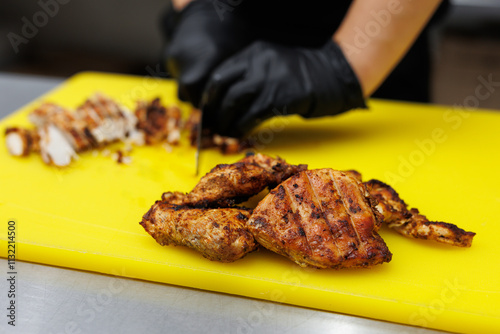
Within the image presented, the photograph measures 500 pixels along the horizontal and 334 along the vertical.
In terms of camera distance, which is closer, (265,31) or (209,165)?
(209,165)

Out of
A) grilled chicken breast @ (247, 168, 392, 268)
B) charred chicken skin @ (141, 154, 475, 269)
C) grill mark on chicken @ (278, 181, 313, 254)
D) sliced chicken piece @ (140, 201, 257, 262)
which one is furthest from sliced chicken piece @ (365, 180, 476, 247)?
sliced chicken piece @ (140, 201, 257, 262)

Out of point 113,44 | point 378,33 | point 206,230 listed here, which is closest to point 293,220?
point 206,230

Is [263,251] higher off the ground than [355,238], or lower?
lower

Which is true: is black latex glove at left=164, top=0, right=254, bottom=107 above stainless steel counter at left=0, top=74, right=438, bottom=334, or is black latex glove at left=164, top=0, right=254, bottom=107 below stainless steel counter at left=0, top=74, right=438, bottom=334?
above

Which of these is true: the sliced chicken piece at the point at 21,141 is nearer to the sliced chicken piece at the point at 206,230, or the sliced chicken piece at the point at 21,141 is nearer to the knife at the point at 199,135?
the knife at the point at 199,135

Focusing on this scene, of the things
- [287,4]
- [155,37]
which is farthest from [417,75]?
[155,37]

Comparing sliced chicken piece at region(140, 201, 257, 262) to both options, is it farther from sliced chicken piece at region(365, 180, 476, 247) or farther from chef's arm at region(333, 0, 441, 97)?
chef's arm at region(333, 0, 441, 97)

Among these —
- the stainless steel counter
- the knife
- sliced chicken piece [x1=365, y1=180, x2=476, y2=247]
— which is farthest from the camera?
the knife

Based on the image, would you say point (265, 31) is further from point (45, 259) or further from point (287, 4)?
point (45, 259)
